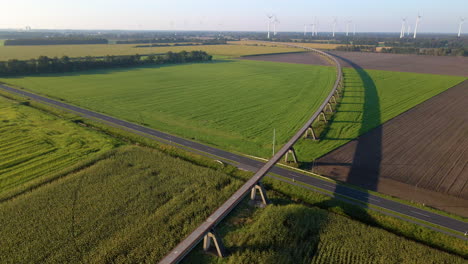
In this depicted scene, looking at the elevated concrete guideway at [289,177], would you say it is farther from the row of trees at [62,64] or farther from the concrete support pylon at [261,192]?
the row of trees at [62,64]

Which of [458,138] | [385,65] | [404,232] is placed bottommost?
[404,232]

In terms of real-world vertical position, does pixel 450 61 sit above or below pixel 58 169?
above

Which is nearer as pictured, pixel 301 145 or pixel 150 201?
pixel 150 201

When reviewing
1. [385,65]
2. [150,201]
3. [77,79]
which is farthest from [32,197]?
[385,65]

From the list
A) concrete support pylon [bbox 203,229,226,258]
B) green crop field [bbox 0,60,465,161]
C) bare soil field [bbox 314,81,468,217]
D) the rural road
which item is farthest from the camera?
green crop field [bbox 0,60,465,161]

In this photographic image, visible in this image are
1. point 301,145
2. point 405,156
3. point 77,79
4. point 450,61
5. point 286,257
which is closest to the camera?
point 286,257

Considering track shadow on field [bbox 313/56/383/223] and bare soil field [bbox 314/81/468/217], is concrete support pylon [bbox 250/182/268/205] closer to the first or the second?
track shadow on field [bbox 313/56/383/223]

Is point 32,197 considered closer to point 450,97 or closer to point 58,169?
point 58,169

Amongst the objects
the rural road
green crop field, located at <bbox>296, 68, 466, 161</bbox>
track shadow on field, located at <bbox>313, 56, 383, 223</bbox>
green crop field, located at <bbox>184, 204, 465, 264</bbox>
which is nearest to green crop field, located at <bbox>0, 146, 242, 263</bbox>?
green crop field, located at <bbox>184, 204, 465, 264</bbox>
